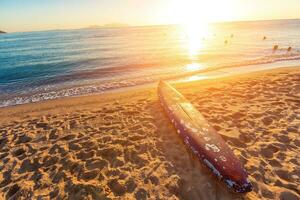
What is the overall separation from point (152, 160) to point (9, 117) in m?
7.69

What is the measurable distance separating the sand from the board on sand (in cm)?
22

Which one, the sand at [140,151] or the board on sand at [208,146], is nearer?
the board on sand at [208,146]

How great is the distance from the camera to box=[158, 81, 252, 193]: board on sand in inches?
159

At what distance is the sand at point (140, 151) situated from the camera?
4215mm

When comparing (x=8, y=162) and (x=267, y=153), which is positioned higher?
(x=267, y=153)

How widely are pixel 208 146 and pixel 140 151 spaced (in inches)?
70.7

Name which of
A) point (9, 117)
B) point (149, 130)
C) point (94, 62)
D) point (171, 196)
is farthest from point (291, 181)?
point (94, 62)

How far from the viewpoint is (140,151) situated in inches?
213

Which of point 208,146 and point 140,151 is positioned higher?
point 208,146

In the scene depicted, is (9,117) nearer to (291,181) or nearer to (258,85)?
(291,181)

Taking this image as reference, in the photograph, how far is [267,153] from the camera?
16.5ft

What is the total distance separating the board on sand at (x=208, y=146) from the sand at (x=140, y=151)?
0.71 feet

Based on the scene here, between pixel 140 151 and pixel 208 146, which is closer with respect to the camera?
pixel 208 146

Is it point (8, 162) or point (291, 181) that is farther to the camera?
point (8, 162)
